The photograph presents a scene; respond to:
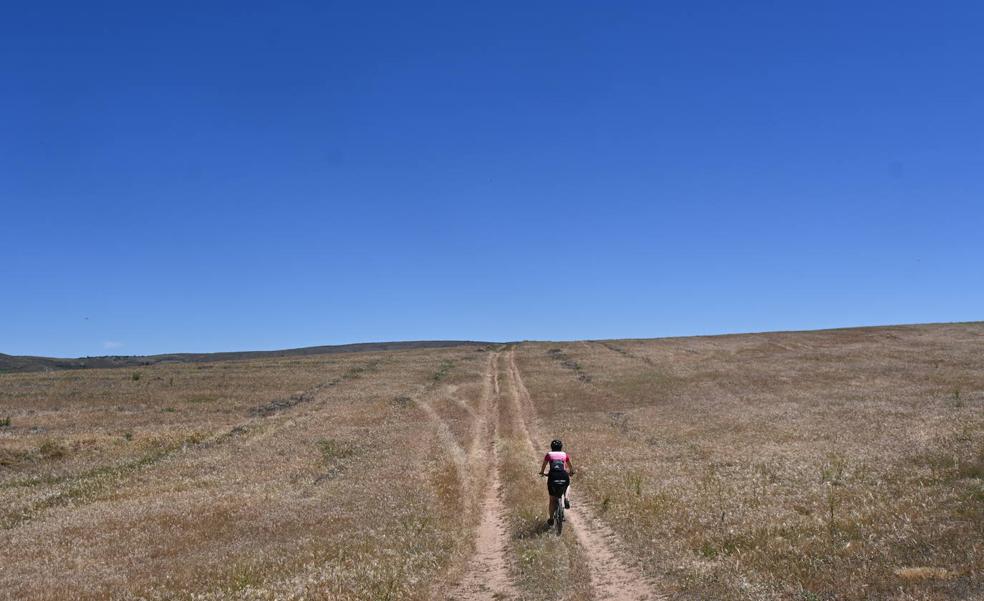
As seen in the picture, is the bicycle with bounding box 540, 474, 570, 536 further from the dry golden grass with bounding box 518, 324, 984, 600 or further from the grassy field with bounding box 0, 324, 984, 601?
the dry golden grass with bounding box 518, 324, 984, 600

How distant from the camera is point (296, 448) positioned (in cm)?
3919

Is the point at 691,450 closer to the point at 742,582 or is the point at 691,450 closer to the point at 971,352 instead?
the point at 742,582

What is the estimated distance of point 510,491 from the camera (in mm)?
26781

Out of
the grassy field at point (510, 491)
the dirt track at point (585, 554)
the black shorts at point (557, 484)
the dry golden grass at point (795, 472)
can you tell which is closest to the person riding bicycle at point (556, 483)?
the black shorts at point (557, 484)

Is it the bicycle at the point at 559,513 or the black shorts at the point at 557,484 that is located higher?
the black shorts at the point at 557,484

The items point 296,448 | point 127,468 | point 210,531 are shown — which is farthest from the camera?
point 296,448

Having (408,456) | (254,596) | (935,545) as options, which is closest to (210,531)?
(254,596)

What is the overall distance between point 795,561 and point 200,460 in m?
30.7

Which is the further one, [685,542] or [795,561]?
[685,542]

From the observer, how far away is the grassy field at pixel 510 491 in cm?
1485

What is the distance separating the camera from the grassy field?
1485 centimetres

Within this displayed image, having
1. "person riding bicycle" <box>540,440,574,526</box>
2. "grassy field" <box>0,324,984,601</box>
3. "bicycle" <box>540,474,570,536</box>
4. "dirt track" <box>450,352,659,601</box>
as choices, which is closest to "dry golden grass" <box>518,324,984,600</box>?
"grassy field" <box>0,324,984,601</box>

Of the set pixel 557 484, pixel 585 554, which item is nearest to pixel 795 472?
pixel 557 484

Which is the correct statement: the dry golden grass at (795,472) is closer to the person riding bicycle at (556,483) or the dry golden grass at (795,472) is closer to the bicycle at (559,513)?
the bicycle at (559,513)
